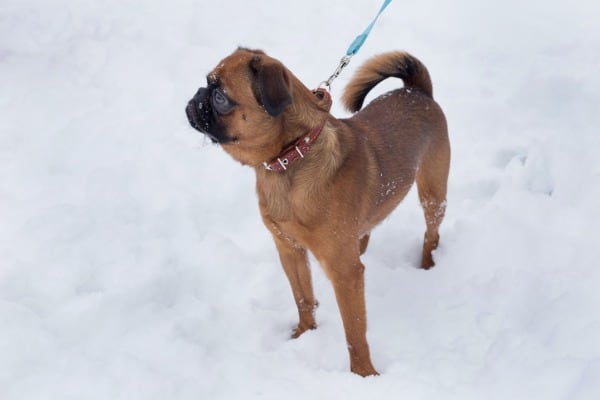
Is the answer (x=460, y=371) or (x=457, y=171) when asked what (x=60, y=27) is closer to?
(x=457, y=171)

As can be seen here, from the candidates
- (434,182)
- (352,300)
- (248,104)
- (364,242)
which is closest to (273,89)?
(248,104)

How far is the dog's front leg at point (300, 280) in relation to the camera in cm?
351

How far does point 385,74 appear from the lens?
3.96 m

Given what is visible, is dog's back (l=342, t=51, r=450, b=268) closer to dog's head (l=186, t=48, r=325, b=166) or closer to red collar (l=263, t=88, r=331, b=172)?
red collar (l=263, t=88, r=331, b=172)

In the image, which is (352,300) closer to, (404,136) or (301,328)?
(301,328)

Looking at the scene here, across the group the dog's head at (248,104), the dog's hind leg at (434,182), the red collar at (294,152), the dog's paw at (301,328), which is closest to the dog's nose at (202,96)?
the dog's head at (248,104)

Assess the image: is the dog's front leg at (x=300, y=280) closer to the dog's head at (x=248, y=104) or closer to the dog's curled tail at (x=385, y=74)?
the dog's head at (x=248, y=104)

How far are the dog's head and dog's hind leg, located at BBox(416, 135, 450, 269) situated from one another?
56.6 inches

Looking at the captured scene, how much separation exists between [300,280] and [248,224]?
3.56 feet

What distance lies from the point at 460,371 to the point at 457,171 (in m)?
2.26

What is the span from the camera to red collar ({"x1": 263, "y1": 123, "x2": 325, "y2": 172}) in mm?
2984

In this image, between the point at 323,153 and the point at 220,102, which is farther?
the point at 323,153

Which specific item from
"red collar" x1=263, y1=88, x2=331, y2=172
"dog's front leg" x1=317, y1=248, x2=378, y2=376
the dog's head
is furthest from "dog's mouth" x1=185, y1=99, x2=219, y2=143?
"dog's front leg" x1=317, y1=248, x2=378, y2=376

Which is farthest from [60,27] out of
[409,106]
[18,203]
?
[409,106]
